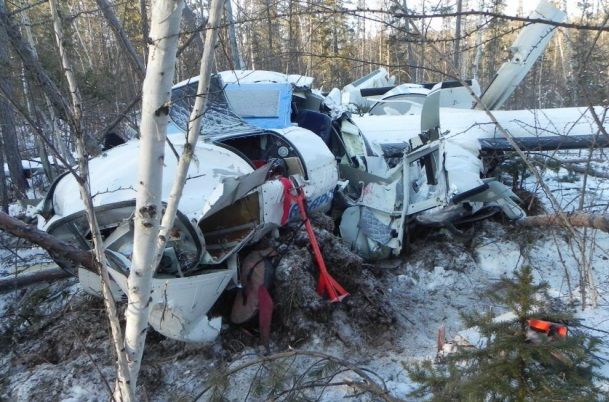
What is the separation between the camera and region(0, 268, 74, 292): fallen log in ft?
15.7

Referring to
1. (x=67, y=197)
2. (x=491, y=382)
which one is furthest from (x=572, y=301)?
(x=67, y=197)

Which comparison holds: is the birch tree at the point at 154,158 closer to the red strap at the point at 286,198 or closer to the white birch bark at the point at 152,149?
the white birch bark at the point at 152,149

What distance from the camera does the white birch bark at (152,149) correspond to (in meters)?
1.62

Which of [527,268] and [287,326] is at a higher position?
[527,268]

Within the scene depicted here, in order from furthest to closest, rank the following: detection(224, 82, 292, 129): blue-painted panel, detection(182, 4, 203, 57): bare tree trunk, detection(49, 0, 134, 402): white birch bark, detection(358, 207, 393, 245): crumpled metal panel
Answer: detection(224, 82, 292, 129): blue-painted panel → detection(358, 207, 393, 245): crumpled metal panel → detection(182, 4, 203, 57): bare tree trunk → detection(49, 0, 134, 402): white birch bark

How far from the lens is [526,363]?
1.84m

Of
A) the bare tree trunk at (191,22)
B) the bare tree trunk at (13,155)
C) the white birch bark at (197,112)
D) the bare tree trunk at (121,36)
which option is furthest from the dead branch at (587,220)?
the bare tree trunk at (13,155)

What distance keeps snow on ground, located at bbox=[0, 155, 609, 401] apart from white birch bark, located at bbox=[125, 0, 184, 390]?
1.19m

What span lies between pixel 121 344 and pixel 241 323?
2.12 meters

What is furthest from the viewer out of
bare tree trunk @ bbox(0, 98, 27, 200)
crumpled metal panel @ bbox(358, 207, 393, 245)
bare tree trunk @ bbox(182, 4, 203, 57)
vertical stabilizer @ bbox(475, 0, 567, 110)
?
bare tree trunk @ bbox(0, 98, 27, 200)

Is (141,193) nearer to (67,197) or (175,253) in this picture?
(175,253)

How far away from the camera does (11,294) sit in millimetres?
5102

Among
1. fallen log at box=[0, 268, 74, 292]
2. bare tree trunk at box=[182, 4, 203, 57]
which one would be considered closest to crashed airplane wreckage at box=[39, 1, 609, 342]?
bare tree trunk at box=[182, 4, 203, 57]

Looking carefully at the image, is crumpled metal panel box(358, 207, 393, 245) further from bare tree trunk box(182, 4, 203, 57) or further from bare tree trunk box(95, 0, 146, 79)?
bare tree trunk box(95, 0, 146, 79)
